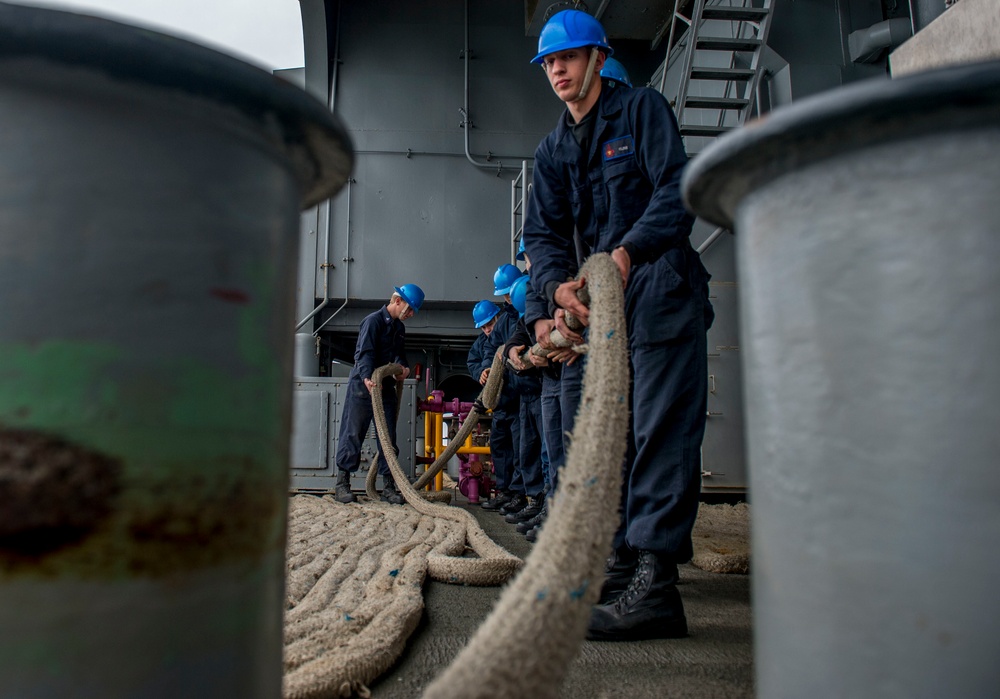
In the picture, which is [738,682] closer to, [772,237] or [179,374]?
[772,237]

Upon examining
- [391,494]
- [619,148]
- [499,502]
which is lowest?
[499,502]

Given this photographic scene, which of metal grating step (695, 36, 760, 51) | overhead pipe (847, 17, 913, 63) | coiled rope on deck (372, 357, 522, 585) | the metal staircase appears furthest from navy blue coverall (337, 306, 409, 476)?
overhead pipe (847, 17, 913, 63)

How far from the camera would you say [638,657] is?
4.18 feet

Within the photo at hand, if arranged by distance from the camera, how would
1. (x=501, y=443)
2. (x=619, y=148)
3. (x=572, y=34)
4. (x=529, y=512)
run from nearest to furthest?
(x=619, y=148) < (x=572, y=34) < (x=529, y=512) < (x=501, y=443)

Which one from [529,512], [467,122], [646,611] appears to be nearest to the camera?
[646,611]

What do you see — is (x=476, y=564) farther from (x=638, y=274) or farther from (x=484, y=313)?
(x=484, y=313)

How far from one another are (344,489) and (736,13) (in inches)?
161

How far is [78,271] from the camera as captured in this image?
43cm

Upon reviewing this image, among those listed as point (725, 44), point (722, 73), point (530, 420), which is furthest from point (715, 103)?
point (530, 420)

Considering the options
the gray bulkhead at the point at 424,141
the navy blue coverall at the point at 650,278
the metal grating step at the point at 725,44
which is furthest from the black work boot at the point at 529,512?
the gray bulkhead at the point at 424,141

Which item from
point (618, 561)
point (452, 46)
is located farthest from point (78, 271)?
point (452, 46)

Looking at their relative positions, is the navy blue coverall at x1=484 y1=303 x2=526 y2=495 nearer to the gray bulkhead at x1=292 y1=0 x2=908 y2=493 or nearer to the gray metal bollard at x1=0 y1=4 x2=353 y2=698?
the gray bulkhead at x1=292 y1=0 x2=908 y2=493

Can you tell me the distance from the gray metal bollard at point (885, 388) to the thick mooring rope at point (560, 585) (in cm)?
17

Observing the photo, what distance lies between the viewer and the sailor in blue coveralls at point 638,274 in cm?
150
